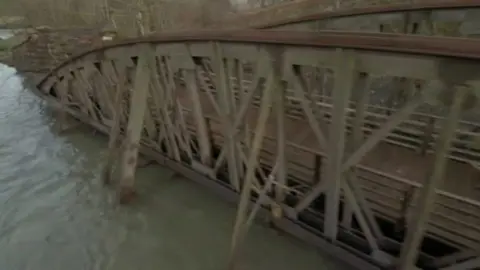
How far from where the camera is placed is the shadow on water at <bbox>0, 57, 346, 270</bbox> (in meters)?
5.87

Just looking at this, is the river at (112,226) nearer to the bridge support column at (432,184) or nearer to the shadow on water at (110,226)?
the shadow on water at (110,226)

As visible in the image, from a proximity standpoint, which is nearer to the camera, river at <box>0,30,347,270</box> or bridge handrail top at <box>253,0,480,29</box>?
river at <box>0,30,347,270</box>

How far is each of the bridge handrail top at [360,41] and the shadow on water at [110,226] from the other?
252cm

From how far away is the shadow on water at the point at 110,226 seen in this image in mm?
5871

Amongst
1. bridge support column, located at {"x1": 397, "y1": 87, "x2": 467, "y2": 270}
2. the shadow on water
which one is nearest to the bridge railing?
bridge support column, located at {"x1": 397, "y1": 87, "x2": 467, "y2": 270}

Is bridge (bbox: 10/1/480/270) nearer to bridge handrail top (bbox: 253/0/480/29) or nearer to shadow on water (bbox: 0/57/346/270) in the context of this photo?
bridge handrail top (bbox: 253/0/480/29)

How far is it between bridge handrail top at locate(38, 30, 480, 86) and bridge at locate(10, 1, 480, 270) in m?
0.01

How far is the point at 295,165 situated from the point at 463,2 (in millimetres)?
3151

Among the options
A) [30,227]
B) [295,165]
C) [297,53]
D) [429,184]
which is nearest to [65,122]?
[30,227]

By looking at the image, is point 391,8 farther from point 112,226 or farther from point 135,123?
point 112,226

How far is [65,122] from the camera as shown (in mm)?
11523

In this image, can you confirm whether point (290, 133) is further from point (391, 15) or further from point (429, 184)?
point (429, 184)

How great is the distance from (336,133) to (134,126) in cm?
351

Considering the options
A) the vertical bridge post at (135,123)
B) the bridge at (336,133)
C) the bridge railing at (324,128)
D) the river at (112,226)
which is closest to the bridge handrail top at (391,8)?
the bridge at (336,133)
